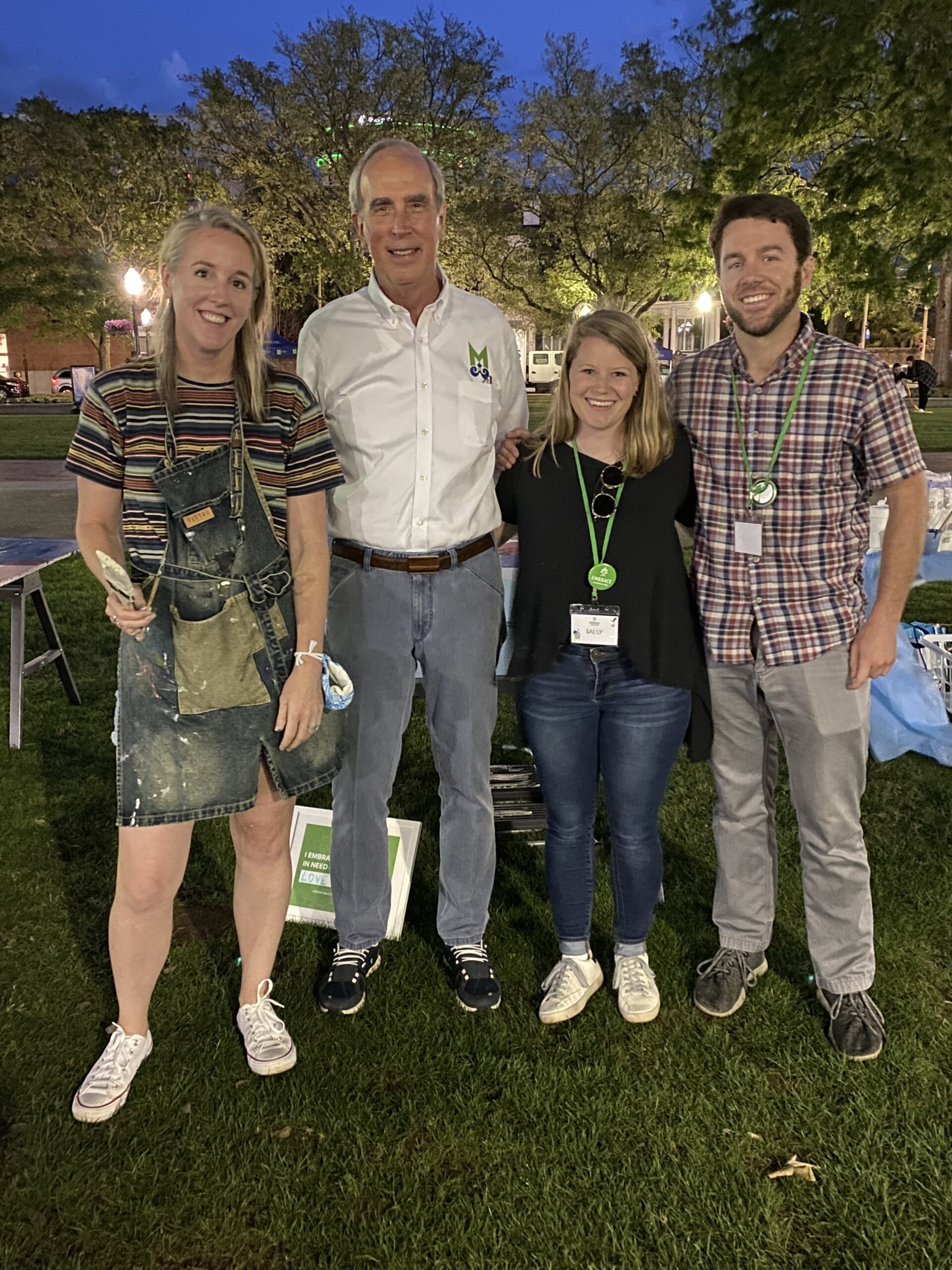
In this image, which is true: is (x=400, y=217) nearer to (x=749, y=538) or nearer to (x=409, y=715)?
(x=749, y=538)

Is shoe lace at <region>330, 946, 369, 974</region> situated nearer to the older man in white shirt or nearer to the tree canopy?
the older man in white shirt

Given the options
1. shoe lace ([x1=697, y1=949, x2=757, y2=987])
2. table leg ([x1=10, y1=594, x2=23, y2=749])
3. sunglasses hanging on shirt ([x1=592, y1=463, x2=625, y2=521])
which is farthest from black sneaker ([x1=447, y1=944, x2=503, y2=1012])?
table leg ([x1=10, y1=594, x2=23, y2=749])

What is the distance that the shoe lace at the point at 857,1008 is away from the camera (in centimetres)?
269

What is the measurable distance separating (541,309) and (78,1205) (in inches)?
1462

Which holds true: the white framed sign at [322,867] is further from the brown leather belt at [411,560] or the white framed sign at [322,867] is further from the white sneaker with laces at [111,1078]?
the brown leather belt at [411,560]

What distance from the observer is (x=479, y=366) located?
2.73m

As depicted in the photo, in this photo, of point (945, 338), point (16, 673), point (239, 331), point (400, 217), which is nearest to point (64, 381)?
point (945, 338)

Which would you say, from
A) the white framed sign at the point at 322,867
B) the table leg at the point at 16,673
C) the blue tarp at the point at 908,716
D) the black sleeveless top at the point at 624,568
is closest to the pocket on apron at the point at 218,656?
the black sleeveless top at the point at 624,568

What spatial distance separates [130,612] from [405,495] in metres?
0.84

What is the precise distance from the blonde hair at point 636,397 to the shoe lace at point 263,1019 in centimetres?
177

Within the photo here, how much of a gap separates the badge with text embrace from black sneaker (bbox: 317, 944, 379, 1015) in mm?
1758

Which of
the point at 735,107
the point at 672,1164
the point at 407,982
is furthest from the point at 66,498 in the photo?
the point at 735,107

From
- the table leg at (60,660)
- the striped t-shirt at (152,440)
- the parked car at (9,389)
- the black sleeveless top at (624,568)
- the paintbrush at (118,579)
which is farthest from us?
the parked car at (9,389)

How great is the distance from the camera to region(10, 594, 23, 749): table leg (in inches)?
191
